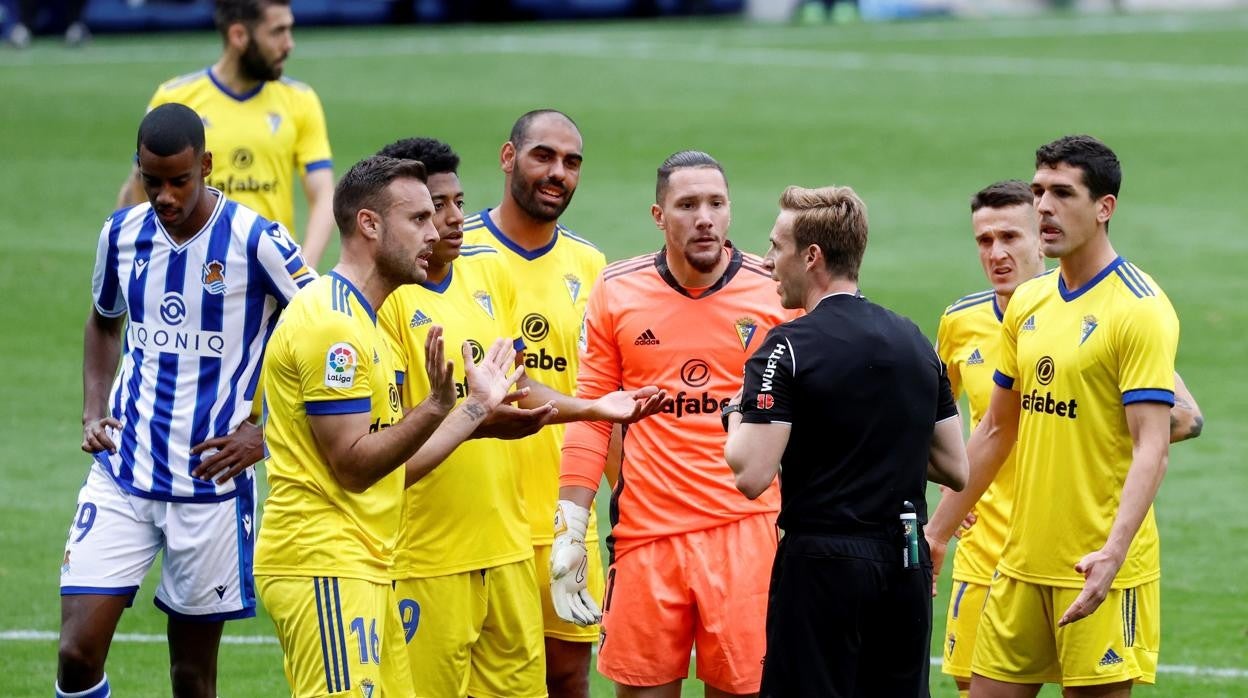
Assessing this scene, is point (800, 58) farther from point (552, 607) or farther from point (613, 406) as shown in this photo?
point (613, 406)

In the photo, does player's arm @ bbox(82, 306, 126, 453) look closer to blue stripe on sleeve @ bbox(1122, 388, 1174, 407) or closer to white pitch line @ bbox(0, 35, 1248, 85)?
blue stripe on sleeve @ bbox(1122, 388, 1174, 407)

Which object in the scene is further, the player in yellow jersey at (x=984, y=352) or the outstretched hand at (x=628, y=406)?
the player in yellow jersey at (x=984, y=352)

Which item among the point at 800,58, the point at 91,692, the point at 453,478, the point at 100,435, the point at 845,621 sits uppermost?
the point at 800,58

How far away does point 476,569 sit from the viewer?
7.08 metres

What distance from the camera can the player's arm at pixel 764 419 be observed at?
232 inches

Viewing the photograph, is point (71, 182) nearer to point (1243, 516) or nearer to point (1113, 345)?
point (1243, 516)

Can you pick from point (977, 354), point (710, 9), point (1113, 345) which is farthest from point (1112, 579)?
point (710, 9)

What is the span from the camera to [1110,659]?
6.72 meters

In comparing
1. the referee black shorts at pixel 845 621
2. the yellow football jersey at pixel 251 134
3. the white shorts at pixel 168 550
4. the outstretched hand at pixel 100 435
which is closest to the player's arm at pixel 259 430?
the white shorts at pixel 168 550

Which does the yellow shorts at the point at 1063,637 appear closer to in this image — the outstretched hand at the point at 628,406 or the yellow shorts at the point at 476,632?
the outstretched hand at the point at 628,406

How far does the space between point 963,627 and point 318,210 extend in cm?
498

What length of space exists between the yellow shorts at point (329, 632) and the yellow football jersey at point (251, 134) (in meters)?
5.14

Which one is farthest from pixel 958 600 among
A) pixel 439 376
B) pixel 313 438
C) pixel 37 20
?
pixel 37 20

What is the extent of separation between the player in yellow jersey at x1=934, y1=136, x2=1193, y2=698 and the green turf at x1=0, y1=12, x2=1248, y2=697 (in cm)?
237
